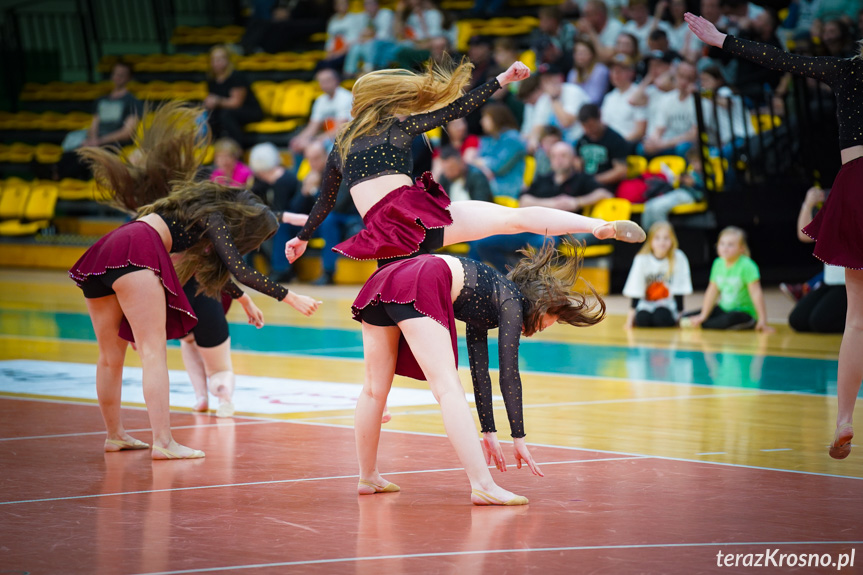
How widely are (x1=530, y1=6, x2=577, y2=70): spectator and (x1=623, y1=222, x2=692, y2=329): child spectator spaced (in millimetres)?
3885

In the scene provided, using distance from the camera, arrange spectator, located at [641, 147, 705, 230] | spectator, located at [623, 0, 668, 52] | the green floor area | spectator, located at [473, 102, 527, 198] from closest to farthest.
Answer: the green floor area → spectator, located at [641, 147, 705, 230] → spectator, located at [473, 102, 527, 198] → spectator, located at [623, 0, 668, 52]

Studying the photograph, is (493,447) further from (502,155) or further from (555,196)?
(502,155)

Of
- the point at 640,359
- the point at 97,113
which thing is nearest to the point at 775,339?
the point at 640,359

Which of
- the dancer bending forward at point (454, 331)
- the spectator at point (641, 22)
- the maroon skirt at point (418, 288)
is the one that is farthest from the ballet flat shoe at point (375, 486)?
the spectator at point (641, 22)

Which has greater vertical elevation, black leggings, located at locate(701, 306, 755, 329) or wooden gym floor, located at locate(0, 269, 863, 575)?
wooden gym floor, located at locate(0, 269, 863, 575)

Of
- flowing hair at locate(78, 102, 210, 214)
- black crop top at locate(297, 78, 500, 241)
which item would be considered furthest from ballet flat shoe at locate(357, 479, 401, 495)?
flowing hair at locate(78, 102, 210, 214)

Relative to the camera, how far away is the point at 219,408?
228 inches

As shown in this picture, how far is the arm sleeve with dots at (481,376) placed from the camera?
389 cm

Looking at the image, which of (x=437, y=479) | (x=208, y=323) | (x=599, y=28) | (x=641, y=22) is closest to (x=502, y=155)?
(x=599, y=28)

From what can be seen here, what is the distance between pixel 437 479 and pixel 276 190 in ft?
29.6

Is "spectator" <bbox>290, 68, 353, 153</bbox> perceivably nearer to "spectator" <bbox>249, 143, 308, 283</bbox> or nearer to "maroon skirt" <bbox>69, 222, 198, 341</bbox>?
"spectator" <bbox>249, 143, 308, 283</bbox>

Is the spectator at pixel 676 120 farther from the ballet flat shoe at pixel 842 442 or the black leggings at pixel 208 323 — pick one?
the ballet flat shoe at pixel 842 442

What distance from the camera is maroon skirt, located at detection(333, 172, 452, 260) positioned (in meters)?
4.21

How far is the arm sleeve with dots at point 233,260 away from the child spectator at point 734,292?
5214 millimetres
